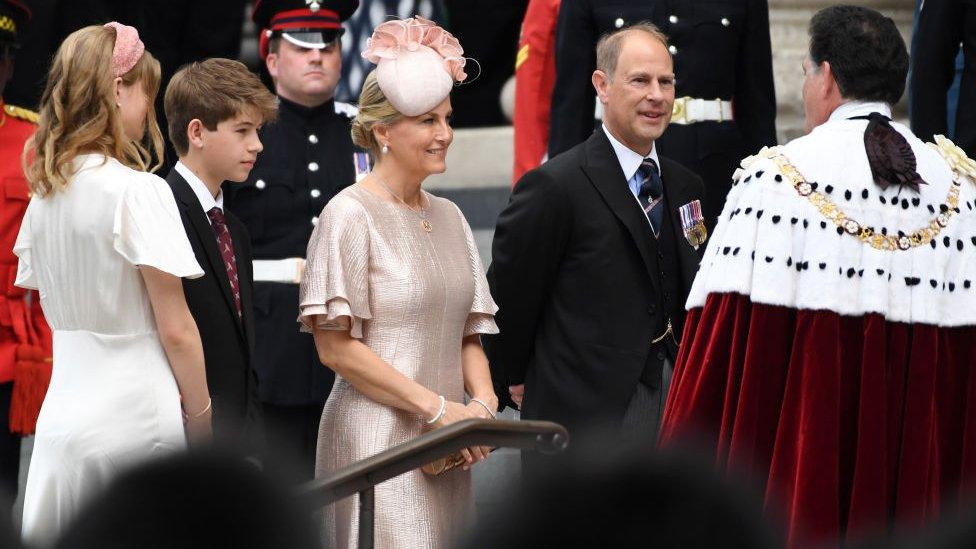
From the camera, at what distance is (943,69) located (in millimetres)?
5848

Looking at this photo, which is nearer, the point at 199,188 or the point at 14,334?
the point at 199,188

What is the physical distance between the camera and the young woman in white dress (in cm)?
378

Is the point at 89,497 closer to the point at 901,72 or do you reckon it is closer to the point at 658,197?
the point at 901,72

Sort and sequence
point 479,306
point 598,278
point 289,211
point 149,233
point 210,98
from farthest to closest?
1. point 289,211
2. point 598,278
3. point 479,306
4. point 210,98
5. point 149,233

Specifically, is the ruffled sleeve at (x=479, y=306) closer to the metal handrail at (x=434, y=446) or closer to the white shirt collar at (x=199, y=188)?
the white shirt collar at (x=199, y=188)

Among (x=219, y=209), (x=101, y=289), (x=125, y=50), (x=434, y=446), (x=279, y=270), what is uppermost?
(x=125, y=50)

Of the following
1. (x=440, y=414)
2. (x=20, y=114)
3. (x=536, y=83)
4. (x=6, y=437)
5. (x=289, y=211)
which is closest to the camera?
(x=440, y=414)

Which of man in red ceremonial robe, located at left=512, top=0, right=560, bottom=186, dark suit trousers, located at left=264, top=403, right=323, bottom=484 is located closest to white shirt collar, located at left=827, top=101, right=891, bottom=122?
dark suit trousers, located at left=264, top=403, right=323, bottom=484

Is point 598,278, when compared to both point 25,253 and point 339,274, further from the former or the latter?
point 25,253

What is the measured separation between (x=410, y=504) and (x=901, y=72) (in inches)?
60.0

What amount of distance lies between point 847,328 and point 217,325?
1.44 metres

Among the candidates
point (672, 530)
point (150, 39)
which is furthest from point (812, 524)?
point (150, 39)

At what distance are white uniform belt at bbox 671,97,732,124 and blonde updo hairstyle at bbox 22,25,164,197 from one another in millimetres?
2201

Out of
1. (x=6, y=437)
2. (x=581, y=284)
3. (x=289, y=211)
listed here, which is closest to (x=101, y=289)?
(x=6, y=437)
